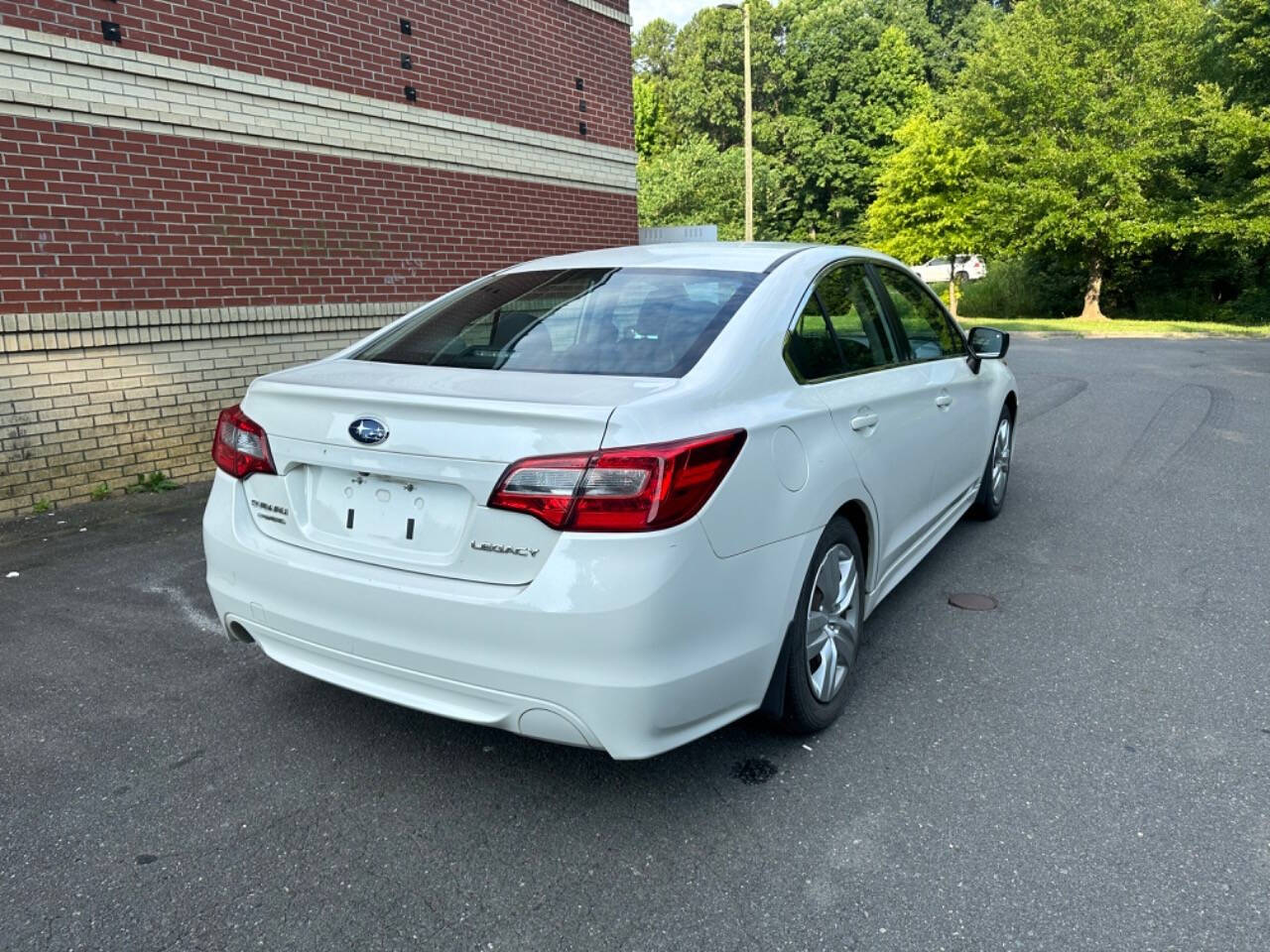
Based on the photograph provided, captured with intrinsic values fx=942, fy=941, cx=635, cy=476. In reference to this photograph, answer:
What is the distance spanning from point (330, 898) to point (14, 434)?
5.18 meters

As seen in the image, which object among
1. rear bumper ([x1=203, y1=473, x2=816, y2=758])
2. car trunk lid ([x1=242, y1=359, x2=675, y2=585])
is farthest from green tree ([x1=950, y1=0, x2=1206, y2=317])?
Answer: car trunk lid ([x1=242, y1=359, x2=675, y2=585])

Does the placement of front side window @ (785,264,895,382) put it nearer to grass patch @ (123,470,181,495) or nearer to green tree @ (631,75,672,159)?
grass patch @ (123,470,181,495)

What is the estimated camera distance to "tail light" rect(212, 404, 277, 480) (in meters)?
2.88

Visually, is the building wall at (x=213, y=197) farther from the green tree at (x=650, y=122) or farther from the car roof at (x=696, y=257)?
the green tree at (x=650, y=122)

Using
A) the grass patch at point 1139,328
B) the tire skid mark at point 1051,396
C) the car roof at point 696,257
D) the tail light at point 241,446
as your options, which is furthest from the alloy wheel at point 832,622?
the grass patch at point 1139,328

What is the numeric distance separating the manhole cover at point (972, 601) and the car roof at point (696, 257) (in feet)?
5.36

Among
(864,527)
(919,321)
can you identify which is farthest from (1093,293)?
(864,527)

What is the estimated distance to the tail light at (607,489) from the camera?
7.64 feet

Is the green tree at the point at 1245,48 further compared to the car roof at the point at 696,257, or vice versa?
the green tree at the point at 1245,48

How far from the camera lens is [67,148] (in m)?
6.48

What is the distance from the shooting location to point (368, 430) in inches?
103

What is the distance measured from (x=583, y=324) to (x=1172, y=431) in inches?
286

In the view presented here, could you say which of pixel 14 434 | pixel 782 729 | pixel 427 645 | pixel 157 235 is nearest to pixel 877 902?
pixel 782 729

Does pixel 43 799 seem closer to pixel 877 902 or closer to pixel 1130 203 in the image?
pixel 877 902
